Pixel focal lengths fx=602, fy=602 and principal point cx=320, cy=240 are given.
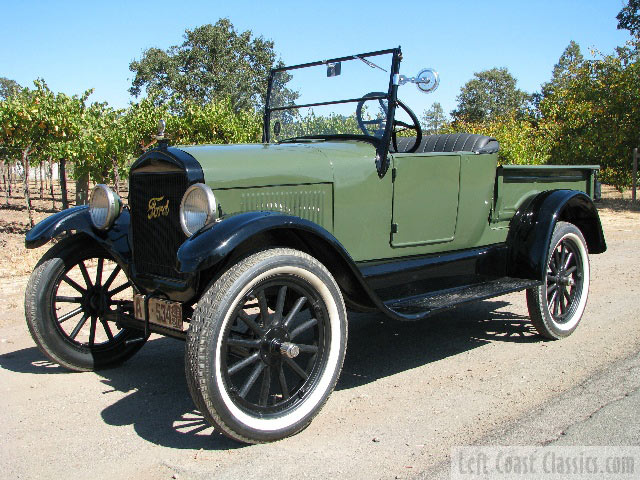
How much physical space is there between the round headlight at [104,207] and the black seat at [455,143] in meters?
1.94

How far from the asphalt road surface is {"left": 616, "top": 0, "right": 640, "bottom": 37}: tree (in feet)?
75.6

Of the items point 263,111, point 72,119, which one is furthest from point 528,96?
point 263,111

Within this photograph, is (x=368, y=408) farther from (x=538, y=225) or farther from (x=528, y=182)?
(x=528, y=182)

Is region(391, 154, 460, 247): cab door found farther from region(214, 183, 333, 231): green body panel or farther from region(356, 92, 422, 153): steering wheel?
region(214, 183, 333, 231): green body panel

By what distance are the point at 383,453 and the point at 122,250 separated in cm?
201

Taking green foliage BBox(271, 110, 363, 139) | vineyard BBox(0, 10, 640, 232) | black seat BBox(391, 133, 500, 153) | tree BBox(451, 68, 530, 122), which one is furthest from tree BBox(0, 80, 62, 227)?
tree BBox(451, 68, 530, 122)

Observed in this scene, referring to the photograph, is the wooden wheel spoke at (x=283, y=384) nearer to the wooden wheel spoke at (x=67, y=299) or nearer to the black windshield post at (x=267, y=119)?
the wooden wheel spoke at (x=67, y=299)

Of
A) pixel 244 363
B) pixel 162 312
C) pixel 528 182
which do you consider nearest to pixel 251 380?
pixel 244 363

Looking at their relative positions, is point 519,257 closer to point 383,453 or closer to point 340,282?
point 340,282

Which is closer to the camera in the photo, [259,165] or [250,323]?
[250,323]

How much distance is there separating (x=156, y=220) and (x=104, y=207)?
56 centimetres

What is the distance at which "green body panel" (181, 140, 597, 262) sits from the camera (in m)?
3.32

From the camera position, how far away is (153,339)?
470 centimetres

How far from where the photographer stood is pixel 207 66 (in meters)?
34.4
